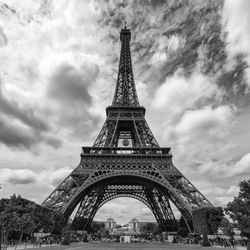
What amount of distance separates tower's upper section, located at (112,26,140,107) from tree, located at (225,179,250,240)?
37.1m

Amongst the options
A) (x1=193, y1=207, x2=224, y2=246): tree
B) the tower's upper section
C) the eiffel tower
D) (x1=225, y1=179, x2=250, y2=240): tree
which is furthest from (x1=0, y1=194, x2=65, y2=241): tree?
the tower's upper section

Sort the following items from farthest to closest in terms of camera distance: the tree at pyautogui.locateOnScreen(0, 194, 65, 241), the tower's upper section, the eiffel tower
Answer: the tower's upper section, the eiffel tower, the tree at pyautogui.locateOnScreen(0, 194, 65, 241)

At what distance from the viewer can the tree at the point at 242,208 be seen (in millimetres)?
29570

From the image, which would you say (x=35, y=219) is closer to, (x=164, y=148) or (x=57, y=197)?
(x=57, y=197)

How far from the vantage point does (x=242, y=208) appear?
3031cm

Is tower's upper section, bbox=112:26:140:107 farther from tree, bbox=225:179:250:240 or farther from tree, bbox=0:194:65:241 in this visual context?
tree, bbox=225:179:250:240

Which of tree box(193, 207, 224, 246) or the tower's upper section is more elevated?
the tower's upper section

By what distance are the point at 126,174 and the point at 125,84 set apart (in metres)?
28.6

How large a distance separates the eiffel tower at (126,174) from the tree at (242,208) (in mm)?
11730

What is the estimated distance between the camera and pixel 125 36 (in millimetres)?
80125

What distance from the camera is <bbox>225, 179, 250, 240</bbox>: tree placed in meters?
29.6

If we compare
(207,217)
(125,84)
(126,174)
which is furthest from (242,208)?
(125,84)

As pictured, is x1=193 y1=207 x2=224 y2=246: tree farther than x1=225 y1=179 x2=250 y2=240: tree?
Yes

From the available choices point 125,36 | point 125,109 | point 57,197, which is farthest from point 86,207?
point 125,36
